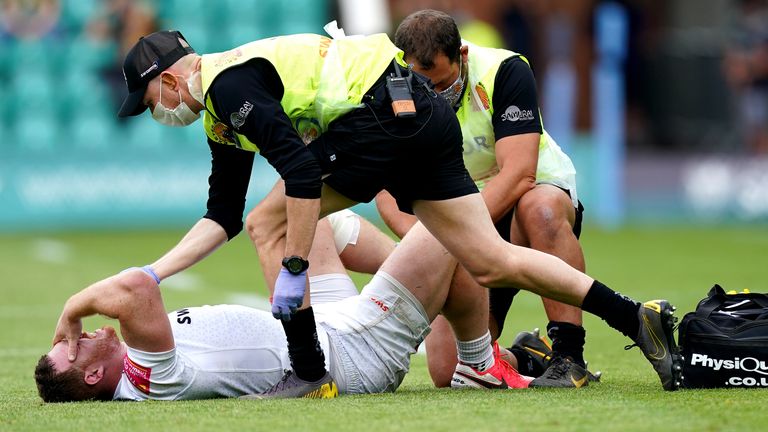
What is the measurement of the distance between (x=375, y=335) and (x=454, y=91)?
1358 millimetres

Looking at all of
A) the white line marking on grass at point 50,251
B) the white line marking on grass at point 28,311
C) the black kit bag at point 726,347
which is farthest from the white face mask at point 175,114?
the white line marking on grass at point 50,251

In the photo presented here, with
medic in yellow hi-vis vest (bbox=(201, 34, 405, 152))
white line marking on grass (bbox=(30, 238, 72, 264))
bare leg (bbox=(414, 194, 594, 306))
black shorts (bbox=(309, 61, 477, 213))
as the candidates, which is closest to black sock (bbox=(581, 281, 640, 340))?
bare leg (bbox=(414, 194, 594, 306))

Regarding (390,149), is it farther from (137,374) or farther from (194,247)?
(137,374)

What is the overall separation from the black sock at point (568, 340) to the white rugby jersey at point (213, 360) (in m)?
1.17

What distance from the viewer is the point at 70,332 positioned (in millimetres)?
5801

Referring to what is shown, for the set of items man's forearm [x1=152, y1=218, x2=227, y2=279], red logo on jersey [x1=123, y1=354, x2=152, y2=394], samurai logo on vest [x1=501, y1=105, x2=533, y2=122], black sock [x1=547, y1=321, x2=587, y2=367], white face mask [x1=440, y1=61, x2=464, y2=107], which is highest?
white face mask [x1=440, y1=61, x2=464, y2=107]

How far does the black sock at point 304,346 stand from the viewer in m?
5.82

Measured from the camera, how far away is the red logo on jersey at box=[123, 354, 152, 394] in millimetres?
5840

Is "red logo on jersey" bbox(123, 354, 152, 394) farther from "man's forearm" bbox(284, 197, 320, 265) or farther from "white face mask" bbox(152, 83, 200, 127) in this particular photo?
"white face mask" bbox(152, 83, 200, 127)

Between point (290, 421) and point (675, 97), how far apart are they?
55.2ft

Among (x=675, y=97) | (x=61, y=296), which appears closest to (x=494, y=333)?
(x=61, y=296)

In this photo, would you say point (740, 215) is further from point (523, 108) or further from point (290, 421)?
point (290, 421)

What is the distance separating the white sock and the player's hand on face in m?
1.77

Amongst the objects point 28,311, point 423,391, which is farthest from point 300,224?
point 28,311
